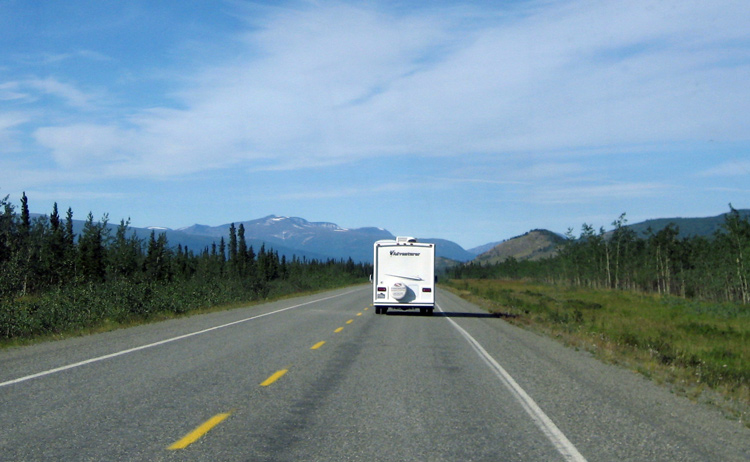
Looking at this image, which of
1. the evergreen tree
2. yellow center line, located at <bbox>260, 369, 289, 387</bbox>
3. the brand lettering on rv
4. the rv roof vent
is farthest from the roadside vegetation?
the evergreen tree

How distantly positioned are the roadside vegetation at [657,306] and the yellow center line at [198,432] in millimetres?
6612

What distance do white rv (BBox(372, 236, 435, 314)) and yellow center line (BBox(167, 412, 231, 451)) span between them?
21147 millimetres

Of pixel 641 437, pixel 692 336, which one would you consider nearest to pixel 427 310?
pixel 692 336

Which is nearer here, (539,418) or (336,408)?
(539,418)

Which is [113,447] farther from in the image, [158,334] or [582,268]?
[582,268]

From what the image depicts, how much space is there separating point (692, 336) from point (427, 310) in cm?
1266

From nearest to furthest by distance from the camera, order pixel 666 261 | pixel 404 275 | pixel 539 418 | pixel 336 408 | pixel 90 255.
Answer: pixel 539 418
pixel 336 408
pixel 404 275
pixel 90 255
pixel 666 261

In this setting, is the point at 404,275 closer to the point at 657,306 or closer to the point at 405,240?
the point at 405,240

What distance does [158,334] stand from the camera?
17.8m

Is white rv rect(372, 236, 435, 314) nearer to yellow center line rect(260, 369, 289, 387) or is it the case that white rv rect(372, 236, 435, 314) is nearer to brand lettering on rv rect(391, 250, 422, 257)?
brand lettering on rv rect(391, 250, 422, 257)

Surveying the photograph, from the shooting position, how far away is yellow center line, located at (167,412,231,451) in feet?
20.2

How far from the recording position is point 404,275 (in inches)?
1129

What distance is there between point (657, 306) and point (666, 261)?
42.7 m

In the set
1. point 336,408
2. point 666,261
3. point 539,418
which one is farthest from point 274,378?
point 666,261
